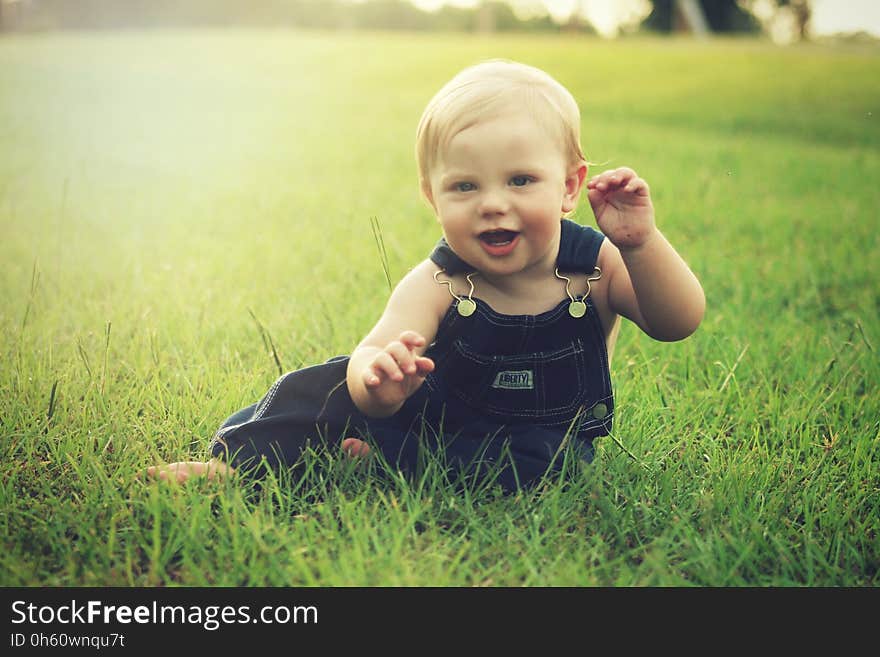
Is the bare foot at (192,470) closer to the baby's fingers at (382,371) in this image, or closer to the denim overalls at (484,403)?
the denim overalls at (484,403)

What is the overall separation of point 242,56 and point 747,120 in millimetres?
9718

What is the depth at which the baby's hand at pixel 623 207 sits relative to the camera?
1.82 m

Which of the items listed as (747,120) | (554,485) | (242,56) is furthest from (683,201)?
(242,56)

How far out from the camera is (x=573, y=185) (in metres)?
1.97

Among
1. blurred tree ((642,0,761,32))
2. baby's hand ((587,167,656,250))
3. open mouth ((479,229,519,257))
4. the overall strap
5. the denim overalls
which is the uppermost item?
blurred tree ((642,0,761,32))

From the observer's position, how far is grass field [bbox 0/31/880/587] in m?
1.71

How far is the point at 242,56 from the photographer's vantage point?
627 inches

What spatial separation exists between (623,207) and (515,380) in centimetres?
45

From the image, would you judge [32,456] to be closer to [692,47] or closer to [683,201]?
[683,201]

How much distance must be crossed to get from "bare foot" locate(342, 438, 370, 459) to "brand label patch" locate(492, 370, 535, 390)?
326 mm

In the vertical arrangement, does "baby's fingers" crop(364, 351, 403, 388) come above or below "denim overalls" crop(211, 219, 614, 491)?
above

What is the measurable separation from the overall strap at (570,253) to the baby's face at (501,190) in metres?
0.08

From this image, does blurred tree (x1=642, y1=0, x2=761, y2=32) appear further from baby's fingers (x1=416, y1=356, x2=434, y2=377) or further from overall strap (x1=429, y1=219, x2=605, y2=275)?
baby's fingers (x1=416, y1=356, x2=434, y2=377)

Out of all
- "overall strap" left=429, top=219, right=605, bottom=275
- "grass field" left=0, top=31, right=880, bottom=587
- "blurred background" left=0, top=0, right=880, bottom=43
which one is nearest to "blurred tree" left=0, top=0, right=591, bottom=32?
"blurred background" left=0, top=0, right=880, bottom=43
